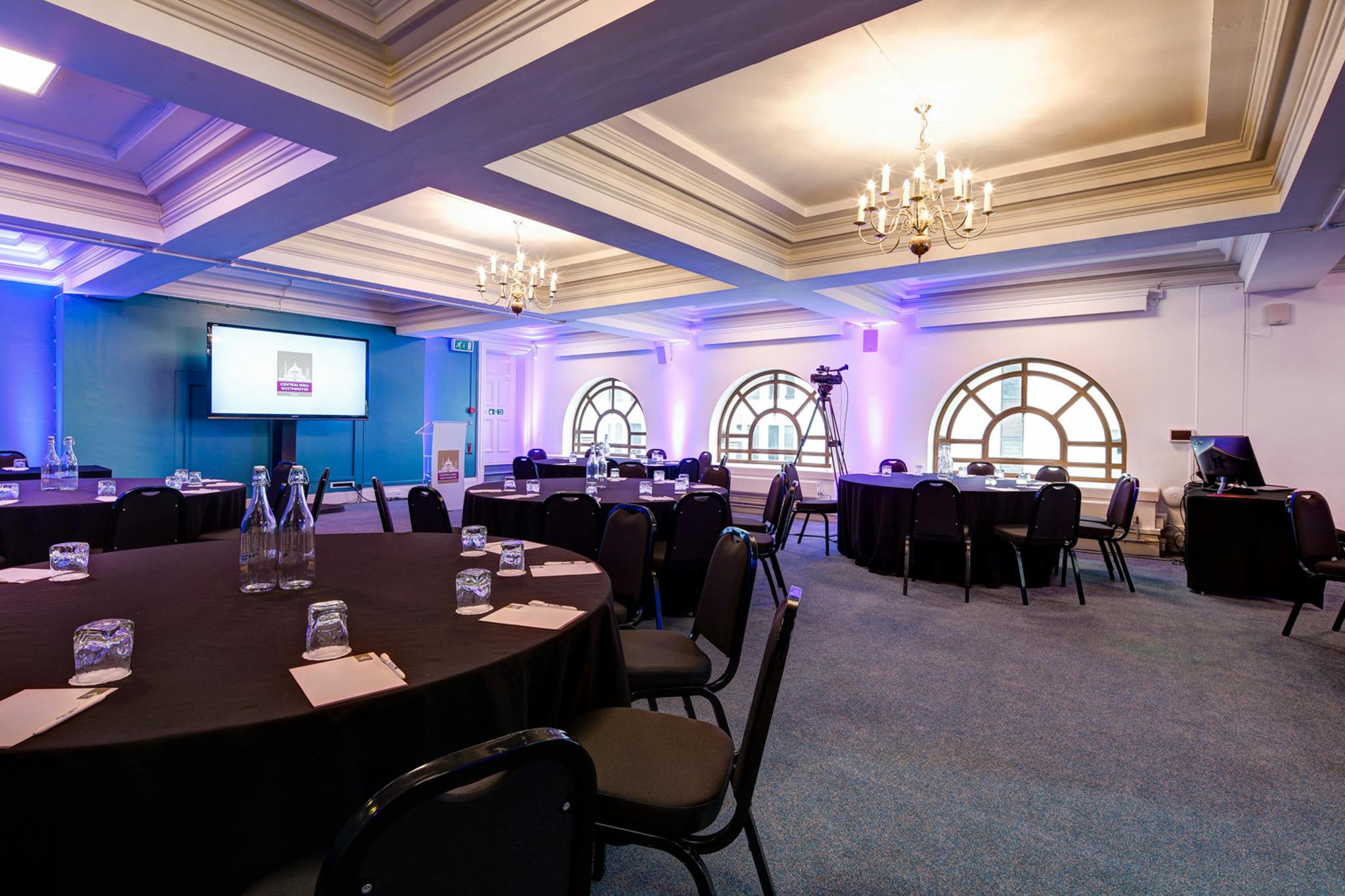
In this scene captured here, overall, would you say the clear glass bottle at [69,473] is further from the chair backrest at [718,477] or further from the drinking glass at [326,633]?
the chair backrest at [718,477]

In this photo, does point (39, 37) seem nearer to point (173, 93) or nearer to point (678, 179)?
point (173, 93)

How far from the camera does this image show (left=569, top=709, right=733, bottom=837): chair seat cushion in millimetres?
1381

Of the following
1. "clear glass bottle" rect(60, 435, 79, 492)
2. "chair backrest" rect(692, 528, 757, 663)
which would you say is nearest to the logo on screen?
"clear glass bottle" rect(60, 435, 79, 492)

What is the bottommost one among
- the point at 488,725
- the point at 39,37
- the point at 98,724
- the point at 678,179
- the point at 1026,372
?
the point at 488,725

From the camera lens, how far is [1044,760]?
2.57 metres

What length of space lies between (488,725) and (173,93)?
3.49 meters

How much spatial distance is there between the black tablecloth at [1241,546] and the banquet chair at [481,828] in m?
6.16

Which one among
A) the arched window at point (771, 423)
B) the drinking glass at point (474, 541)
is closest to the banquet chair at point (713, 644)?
the drinking glass at point (474, 541)

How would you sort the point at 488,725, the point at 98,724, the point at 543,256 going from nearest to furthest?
the point at 98,724 → the point at 488,725 → the point at 543,256

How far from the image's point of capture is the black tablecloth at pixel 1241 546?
198 inches

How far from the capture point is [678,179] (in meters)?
4.93

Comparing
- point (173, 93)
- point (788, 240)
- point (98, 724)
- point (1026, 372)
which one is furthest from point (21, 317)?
point (1026, 372)

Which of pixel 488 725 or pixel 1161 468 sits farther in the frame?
pixel 1161 468

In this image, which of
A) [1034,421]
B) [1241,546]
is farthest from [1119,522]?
[1034,421]
